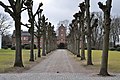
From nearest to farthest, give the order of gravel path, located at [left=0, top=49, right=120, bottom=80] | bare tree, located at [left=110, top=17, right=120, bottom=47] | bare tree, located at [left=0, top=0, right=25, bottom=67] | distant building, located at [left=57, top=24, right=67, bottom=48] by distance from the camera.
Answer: gravel path, located at [left=0, top=49, right=120, bottom=80] < bare tree, located at [left=0, top=0, right=25, bottom=67] < bare tree, located at [left=110, top=17, right=120, bottom=47] < distant building, located at [left=57, top=24, right=67, bottom=48]

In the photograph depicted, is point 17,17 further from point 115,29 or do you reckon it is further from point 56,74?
point 115,29

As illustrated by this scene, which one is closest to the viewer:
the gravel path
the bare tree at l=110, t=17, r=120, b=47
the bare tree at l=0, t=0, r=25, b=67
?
the gravel path

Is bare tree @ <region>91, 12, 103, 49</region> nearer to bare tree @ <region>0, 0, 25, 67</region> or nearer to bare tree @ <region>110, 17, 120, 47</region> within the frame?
bare tree @ <region>110, 17, 120, 47</region>

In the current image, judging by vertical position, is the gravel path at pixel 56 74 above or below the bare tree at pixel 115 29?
below

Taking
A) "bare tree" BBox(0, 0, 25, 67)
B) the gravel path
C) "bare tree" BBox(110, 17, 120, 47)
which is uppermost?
"bare tree" BBox(110, 17, 120, 47)

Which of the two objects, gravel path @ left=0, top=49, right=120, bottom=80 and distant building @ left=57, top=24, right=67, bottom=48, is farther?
distant building @ left=57, top=24, right=67, bottom=48

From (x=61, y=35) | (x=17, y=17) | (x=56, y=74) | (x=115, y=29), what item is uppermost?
(x=61, y=35)

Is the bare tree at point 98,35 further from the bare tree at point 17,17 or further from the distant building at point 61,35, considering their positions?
the bare tree at point 17,17

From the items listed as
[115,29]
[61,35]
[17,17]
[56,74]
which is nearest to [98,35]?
[115,29]

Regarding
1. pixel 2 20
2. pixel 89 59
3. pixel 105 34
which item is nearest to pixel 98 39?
pixel 2 20

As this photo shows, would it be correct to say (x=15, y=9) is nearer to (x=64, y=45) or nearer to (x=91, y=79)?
(x=91, y=79)

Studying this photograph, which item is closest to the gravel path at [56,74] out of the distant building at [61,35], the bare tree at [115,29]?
the bare tree at [115,29]

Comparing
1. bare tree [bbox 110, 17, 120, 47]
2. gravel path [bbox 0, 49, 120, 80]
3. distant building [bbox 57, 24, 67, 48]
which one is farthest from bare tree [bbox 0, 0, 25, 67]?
distant building [bbox 57, 24, 67, 48]

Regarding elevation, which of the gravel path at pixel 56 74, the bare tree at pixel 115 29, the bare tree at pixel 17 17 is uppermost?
the bare tree at pixel 115 29
